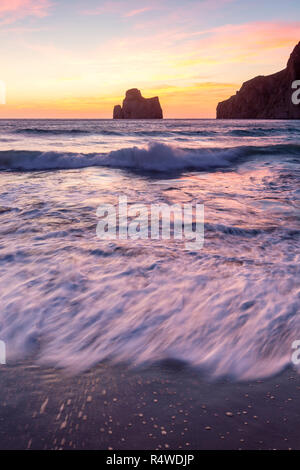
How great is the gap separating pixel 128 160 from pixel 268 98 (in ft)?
361

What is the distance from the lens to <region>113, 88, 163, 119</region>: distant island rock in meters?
119

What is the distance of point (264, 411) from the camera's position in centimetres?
136

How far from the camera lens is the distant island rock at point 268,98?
89.3m

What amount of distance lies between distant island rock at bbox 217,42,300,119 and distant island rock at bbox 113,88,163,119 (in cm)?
2490

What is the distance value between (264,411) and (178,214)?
120 inches

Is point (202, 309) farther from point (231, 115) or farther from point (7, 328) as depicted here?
point (231, 115)
